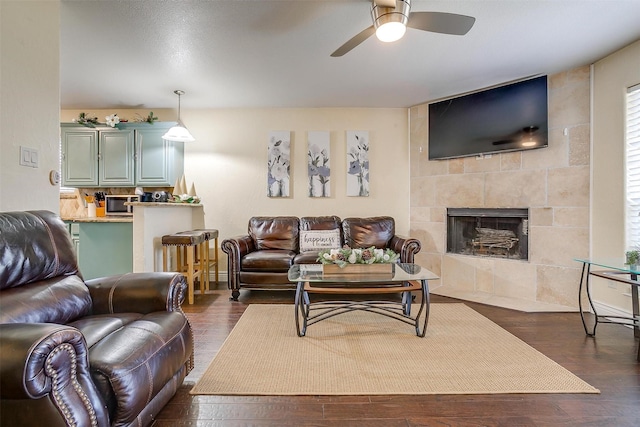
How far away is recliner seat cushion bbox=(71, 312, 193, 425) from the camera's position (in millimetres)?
1205

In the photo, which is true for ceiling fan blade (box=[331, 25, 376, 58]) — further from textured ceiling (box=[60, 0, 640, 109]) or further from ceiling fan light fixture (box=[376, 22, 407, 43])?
textured ceiling (box=[60, 0, 640, 109])

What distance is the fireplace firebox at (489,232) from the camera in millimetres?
3734

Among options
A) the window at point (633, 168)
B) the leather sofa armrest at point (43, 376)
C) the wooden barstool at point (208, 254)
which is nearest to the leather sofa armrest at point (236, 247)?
the wooden barstool at point (208, 254)

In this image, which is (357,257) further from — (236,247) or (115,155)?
(115,155)

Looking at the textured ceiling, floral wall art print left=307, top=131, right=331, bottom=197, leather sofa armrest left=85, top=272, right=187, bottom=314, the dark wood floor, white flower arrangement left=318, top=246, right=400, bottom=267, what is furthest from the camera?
floral wall art print left=307, top=131, right=331, bottom=197

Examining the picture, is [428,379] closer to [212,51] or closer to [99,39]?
[212,51]

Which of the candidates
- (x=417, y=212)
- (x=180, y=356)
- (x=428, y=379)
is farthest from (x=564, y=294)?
(x=180, y=356)

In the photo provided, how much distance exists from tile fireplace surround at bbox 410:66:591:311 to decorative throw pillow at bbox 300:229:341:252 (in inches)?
52.0

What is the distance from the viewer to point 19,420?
1.01m

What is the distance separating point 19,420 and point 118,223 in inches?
122

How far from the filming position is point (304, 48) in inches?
111

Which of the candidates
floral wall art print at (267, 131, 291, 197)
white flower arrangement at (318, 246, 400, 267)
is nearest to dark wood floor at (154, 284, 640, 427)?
white flower arrangement at (318, 246, 400, 267)

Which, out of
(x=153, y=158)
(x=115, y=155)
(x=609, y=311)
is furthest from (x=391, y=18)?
(x=115, y=155)

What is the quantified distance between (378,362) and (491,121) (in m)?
3.23
